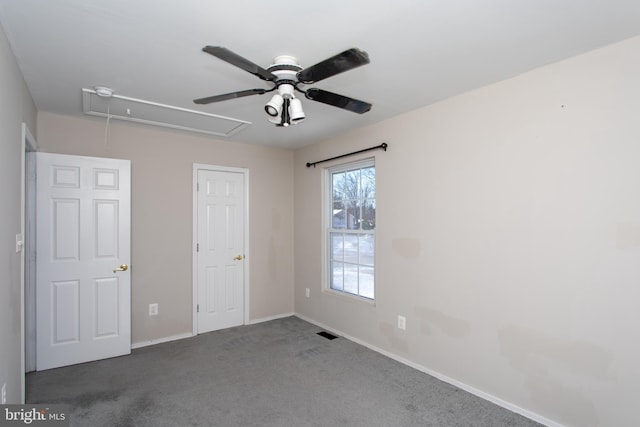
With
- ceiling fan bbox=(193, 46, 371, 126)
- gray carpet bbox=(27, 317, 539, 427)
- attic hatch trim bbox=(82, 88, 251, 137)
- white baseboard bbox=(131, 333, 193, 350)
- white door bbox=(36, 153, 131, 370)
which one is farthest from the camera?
white baseboard bbox=(131, 333, 193, 350)

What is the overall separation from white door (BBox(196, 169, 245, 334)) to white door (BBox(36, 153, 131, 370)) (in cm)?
86

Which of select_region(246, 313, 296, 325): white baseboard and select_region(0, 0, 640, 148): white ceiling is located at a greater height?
select_region(0, 0, 640, 148): white ceiling

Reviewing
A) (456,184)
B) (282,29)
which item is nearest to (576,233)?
(456,184)

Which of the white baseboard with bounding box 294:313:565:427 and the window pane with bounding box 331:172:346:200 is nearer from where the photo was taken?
the white baseboard with bounding box 294:313:565:427

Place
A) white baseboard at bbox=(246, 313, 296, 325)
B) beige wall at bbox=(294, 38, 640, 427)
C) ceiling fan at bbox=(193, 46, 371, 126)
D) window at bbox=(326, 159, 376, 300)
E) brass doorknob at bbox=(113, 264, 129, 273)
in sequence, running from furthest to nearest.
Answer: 1. white baseboard at bbox=(246, 313, 296, 325)
2. window at bbox=(326, 159, 376, 300)
3. brass doorknob at bbox=(113, 264, 129, 273)
4. beige wall at bbox=(294, 38, 640, 427)
5. ceiling fan at bbox=(193, 46, 371, 126)

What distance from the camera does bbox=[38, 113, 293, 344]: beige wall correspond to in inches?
139

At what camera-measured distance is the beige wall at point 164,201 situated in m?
3.54

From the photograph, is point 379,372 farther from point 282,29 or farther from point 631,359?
point 282,29

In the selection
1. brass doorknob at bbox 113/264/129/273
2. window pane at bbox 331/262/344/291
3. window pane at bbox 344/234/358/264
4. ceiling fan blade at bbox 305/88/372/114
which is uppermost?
ceiling fan blade at bbox 305/88/372/114

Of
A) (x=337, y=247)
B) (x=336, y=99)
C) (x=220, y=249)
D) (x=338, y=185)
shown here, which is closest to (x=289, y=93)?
(x=336, y=99)

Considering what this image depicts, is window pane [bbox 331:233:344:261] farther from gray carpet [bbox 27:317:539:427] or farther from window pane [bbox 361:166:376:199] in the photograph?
gray carpet [bbox 27:317:539:427]

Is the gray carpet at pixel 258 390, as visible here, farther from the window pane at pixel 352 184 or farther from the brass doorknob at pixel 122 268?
the window pane at pixel 352 184

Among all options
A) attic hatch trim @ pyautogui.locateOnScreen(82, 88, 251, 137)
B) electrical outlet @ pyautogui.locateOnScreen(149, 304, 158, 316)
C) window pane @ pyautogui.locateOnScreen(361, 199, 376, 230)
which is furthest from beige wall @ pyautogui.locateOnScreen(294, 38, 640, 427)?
electrical outlet @ pyautogui.locateOnScreen(149, 304, 158, 316)

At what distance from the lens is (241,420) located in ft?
7.76
